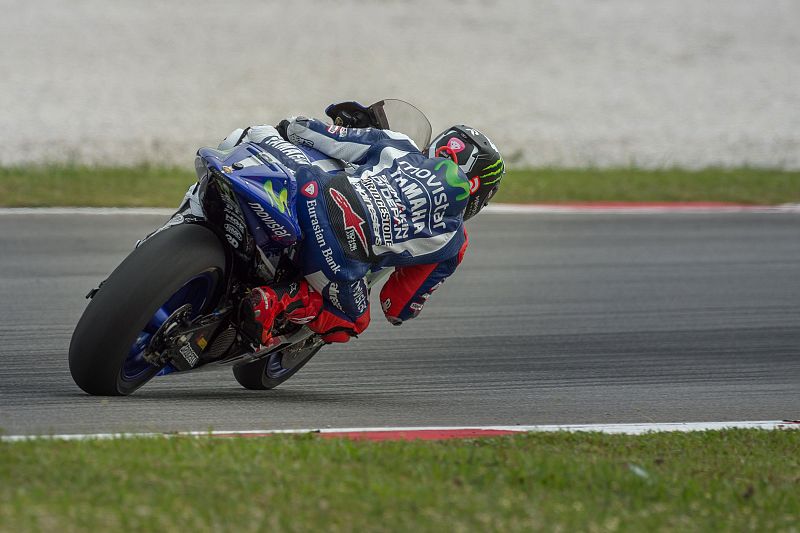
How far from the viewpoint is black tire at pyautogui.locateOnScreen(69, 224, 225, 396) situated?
4234 millimetres

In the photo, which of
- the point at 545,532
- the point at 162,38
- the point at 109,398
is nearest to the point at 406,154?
the point at 109,398

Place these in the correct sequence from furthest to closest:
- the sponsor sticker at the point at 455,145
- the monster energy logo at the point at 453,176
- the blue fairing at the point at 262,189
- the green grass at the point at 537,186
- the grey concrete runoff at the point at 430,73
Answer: the grey concrete runoff at the point at 430,73
the green grass at the point at 537,186
the sponsor sticker at the point at 455,145
the monster energy logo at the point at 453,176
the blue fairing at the point at 262,189

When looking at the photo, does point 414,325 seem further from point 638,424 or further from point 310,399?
point 638,424

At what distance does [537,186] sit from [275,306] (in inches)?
368

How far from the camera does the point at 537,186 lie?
13.8m

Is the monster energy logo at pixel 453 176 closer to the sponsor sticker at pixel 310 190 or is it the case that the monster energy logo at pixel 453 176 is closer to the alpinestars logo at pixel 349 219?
the alpinestars logo at pixel 349 219

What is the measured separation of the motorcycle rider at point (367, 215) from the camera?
475 centimetres

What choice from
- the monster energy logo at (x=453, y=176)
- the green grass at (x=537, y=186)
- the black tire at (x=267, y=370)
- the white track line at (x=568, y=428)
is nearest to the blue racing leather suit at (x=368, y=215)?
the monster energy logo at (x=453, y=176)

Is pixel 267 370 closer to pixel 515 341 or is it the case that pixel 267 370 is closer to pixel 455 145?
pixel 455 145

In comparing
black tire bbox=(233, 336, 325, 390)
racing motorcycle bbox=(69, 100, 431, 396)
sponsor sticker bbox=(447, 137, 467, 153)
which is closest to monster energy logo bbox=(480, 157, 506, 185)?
sponsor sticker bbox=(447, 137, 467, 153)

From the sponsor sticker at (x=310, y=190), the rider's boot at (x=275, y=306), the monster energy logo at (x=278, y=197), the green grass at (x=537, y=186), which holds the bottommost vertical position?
the green grass at (x=537, y=186)

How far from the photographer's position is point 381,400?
5305 mm

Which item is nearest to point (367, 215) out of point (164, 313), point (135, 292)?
point (164, 313)

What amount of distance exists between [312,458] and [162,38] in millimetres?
19661
